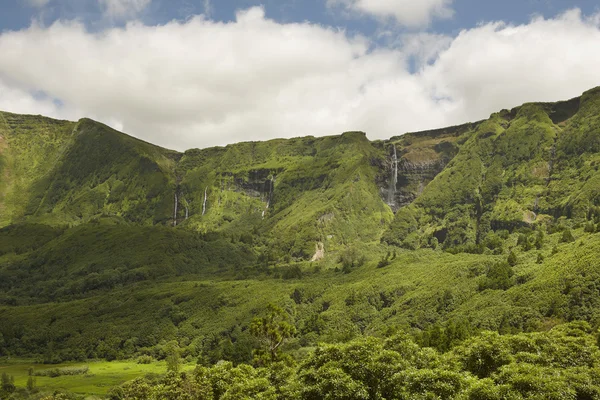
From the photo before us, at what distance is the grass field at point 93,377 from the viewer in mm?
156625

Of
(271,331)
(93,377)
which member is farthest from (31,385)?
(271,331)

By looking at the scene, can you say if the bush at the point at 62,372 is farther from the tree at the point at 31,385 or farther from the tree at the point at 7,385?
the tree at the point at 7,385

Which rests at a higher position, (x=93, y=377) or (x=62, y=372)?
(x=93, y=377)

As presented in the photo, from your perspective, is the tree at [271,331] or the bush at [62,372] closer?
the tree at [271,331]

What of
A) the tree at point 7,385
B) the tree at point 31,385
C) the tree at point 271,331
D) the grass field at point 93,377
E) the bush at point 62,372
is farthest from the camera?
the bush at point 62,372

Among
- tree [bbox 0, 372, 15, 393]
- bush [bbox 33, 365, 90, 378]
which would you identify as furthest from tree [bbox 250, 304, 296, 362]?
bush [bbox 33, 365, 90, 378]

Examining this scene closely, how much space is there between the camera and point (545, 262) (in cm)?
17312

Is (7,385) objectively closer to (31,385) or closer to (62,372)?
(31,385)

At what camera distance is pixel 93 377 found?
568 feet

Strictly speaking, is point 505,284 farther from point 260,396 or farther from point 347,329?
point 260,396

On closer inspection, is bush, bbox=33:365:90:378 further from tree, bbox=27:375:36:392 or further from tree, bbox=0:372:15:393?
tree, bbox=0:372:15:393

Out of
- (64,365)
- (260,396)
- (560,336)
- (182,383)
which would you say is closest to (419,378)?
(260,396)

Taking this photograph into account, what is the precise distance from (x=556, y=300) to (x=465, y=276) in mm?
57277

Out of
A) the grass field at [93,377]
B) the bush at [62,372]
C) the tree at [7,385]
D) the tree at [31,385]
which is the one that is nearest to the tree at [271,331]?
the grass field at [93,377]
